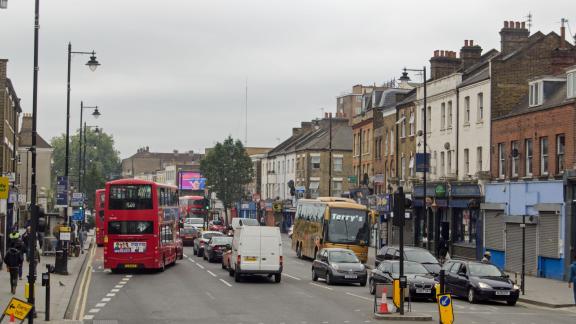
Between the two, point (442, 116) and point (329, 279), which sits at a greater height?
point (442, 116)

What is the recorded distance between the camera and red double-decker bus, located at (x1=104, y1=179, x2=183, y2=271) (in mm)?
40938

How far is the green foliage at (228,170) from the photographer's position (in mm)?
115375

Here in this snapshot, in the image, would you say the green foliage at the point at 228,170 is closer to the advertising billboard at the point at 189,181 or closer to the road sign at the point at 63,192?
the advertising billboard at the point at 189,181

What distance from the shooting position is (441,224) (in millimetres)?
58156

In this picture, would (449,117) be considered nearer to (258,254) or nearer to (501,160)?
(501,160)

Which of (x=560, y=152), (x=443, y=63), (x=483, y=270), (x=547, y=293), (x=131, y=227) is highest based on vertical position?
(x=443, y=63)

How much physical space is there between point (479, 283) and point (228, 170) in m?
85.1

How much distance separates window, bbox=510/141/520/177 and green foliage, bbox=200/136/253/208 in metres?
69.5

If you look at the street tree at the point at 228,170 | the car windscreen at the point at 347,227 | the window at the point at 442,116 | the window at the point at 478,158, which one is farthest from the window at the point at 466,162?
the street tree at the point at 228,170

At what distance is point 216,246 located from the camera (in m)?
51.2

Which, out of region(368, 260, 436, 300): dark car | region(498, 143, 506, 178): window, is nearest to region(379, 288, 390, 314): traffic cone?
region(368, 260, 436, 300): dark car

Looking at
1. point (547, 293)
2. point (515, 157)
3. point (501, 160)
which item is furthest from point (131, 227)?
point (501, 160)

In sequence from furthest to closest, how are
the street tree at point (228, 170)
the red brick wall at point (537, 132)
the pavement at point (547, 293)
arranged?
the street tree at point (228, 170) < the red brick wall at point (537, 132) < the pavement at point (547, 293)

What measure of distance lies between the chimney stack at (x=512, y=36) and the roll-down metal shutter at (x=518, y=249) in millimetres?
12412
